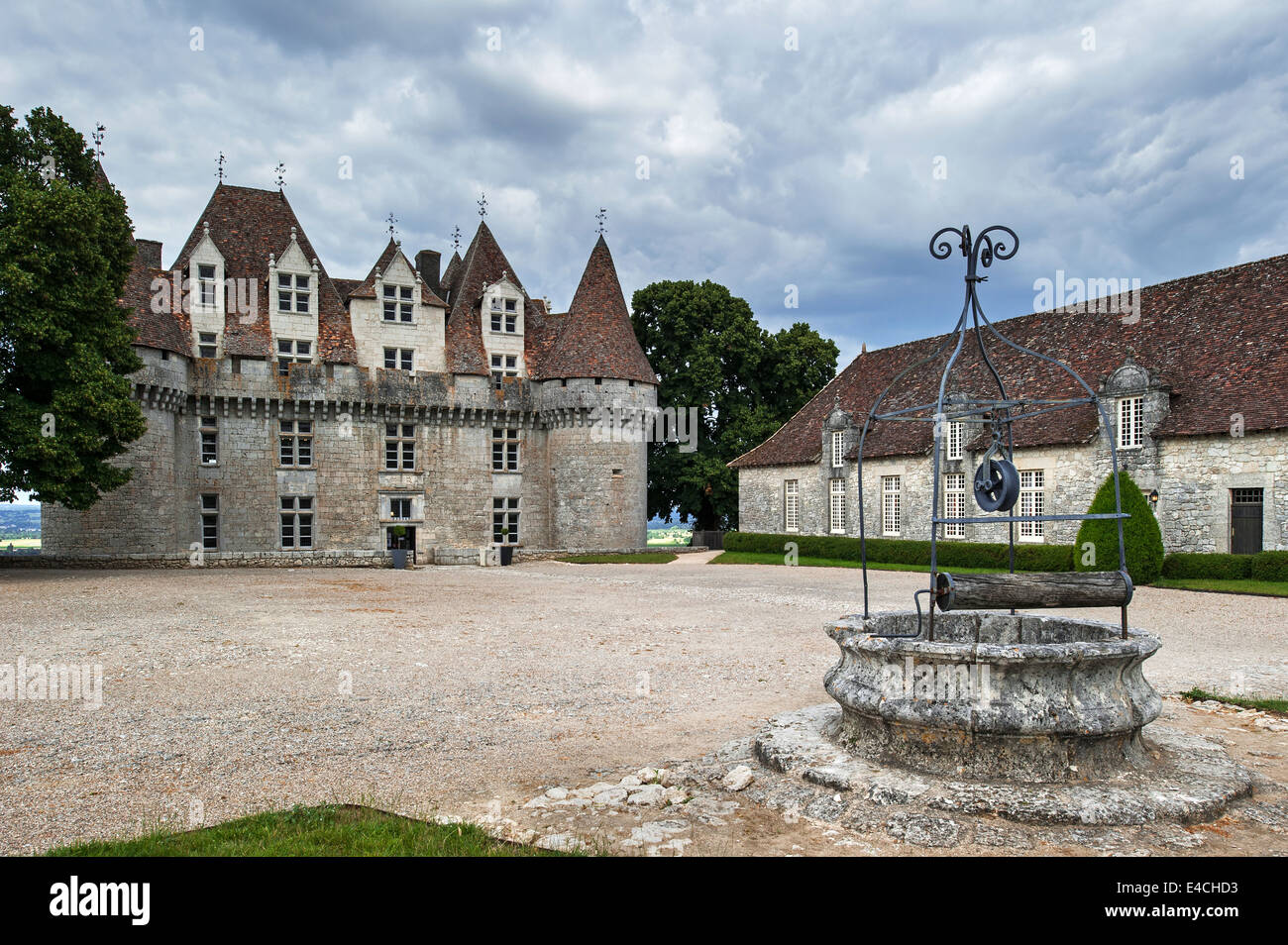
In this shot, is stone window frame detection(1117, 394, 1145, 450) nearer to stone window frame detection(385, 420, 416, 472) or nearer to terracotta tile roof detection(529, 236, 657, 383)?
terracotta tile roof detection(529, 236, 657, 383)

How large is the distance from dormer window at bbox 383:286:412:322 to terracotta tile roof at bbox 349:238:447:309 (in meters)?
0.56

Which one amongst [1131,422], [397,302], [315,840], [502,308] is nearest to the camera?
[315,840]

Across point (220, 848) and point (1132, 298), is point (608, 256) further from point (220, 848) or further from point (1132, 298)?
point (220, 848)

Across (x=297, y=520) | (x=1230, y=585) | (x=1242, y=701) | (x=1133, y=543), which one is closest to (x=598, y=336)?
(x=297, y=520)

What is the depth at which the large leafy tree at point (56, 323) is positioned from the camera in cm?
2047

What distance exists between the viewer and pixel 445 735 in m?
7.68

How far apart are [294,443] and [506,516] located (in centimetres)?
932

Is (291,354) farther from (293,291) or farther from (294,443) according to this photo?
(294,443)

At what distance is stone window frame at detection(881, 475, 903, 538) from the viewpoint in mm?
32594

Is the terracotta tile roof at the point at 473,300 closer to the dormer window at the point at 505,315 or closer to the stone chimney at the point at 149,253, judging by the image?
the dormer window at the point at 505,315

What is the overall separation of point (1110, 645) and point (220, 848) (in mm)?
5668

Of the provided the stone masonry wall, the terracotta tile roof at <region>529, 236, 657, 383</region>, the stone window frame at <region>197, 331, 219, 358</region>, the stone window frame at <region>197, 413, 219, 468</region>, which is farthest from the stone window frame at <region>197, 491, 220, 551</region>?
the terracotta tile roof at <region>529, 236, 657, 383</region>

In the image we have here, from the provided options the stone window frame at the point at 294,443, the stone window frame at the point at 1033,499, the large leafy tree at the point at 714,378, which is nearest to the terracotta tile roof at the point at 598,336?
the large leafy tree at the point at 714,378

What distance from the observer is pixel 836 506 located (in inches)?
1382
